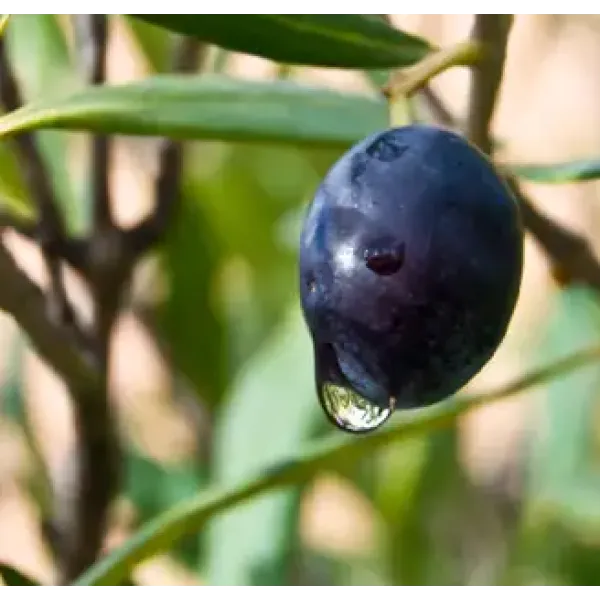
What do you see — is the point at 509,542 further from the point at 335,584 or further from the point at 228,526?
the point at 228,526

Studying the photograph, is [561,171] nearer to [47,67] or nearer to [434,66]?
[434,66]

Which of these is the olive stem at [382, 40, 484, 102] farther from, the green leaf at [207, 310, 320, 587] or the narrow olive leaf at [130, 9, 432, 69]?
the green leaf at [207, 310, 320, 587]

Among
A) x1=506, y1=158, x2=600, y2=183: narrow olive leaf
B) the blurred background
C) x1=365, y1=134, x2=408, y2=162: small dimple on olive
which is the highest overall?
x1=365, y1=134, x2=408, y2=162: small dimple on olive

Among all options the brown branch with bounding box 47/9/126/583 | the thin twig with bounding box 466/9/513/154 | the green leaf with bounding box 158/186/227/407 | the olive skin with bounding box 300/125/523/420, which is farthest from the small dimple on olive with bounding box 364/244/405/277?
the green leaf with bounding box 158/186/227/407

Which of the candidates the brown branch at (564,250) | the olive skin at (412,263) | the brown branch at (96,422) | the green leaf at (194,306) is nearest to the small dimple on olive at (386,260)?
the olive skin at (412,263)

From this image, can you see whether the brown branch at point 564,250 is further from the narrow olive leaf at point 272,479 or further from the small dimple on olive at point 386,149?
the small dimple on olive at point 386,149

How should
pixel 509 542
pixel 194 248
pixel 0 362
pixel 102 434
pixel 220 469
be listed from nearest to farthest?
pixel 102 434 → pixel 220 469 → pixel 194 248 → pixel 509 542 → pixel 0 362

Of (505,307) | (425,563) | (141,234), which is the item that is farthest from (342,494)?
(505,307)
